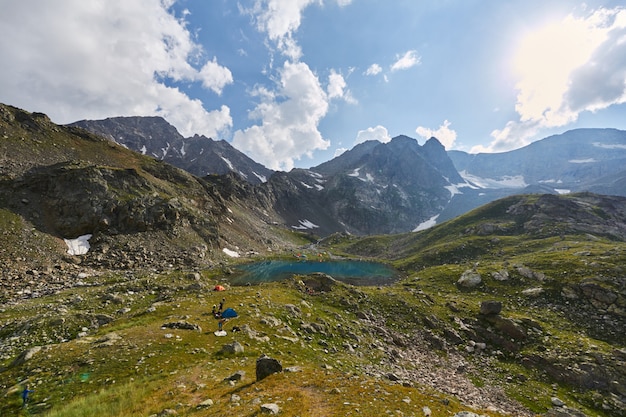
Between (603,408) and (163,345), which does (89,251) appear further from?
(603,408)

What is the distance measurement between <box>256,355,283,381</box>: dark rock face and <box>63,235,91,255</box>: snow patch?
67324 millimetres

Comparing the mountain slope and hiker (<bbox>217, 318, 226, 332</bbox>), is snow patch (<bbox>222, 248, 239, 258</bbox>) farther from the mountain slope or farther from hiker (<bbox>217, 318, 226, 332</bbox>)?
hiker (<bbox>217, 318, 226, 332</bbox>)

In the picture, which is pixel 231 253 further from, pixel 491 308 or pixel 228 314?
pixel 491 308

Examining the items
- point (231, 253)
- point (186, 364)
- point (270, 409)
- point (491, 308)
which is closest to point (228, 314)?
point (186, 364)

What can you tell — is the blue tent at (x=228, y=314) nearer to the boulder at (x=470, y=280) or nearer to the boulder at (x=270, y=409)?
the boulder at (x=270, y=409)

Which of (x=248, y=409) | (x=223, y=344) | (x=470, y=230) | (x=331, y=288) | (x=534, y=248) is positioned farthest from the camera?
(x=470, y=230)

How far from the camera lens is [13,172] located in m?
73.0

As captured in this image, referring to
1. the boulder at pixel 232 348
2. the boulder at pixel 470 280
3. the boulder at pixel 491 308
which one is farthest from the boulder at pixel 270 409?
the boulder at pixel 470 280

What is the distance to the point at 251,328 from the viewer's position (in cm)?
2814

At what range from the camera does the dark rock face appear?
17.0 m

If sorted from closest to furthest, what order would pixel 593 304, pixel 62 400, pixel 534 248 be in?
1. pixel 62 400
2. pixel 593 304
3. pixel 534 248

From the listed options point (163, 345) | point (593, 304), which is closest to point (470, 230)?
point (593, 304)

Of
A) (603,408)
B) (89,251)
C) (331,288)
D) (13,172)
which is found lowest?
(603,408)

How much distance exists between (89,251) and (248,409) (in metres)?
72.3
